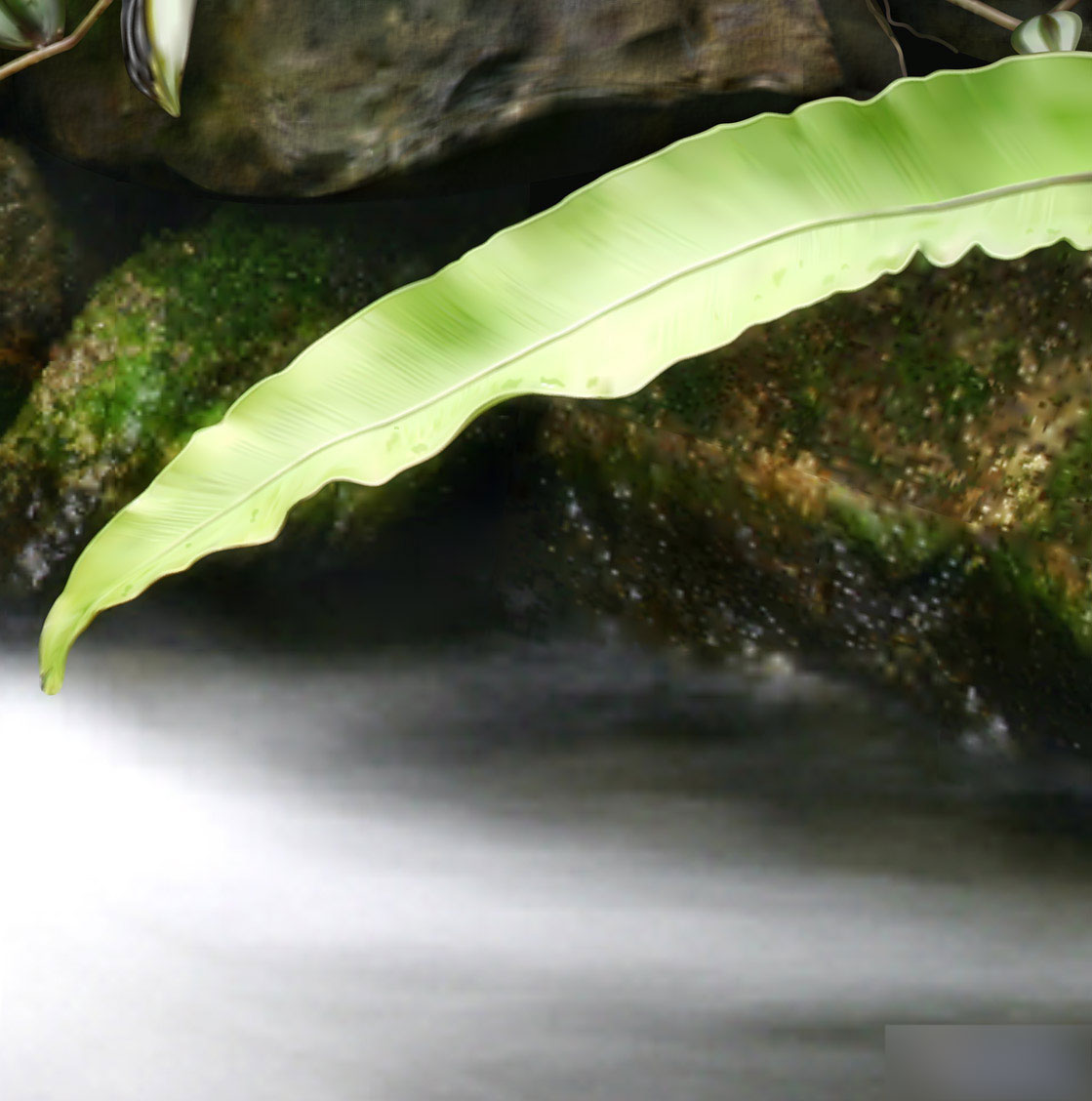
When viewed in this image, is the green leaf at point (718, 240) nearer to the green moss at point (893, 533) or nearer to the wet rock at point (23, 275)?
the green moss at point (893, 533)

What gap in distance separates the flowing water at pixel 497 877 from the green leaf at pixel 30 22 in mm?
435

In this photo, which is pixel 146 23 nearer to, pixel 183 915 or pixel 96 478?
pixel 96 478

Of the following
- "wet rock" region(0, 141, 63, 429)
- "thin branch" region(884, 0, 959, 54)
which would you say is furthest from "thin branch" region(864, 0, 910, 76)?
"wet rock" region(0, 141, 63, 429)

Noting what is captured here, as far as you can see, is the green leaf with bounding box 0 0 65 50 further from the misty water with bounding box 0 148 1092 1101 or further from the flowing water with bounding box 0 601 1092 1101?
the flowing water with bounding box 0 601 1092 1101

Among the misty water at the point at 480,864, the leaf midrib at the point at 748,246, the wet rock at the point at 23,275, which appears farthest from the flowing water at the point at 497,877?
the leaf midrib at the point at 748,246

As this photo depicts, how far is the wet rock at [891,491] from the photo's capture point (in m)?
0.68

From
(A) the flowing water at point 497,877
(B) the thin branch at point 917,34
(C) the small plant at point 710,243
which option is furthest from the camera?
(B) the thin branch at point 917,34

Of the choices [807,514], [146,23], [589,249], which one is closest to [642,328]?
[589,249]

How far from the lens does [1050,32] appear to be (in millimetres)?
659

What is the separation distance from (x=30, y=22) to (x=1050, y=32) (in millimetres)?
694

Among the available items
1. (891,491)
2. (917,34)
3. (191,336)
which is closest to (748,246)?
(891,491)

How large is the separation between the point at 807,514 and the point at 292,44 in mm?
505

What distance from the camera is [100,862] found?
73 cm

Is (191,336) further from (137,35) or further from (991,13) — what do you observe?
(991,13)
